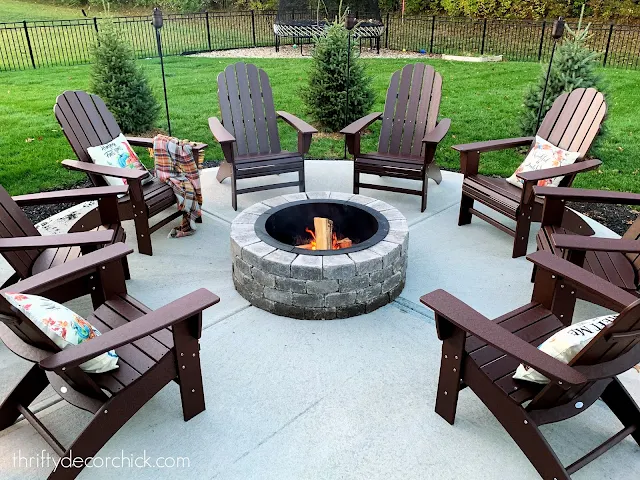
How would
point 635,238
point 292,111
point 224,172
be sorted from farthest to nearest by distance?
point 292,111 → point 224,172 → point 635,238

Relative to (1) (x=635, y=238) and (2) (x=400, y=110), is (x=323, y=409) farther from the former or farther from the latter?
(2) (x=400, y=110)

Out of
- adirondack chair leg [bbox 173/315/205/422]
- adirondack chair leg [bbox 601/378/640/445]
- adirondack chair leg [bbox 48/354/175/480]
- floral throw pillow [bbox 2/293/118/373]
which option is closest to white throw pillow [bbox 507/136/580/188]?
adirondack chair leg [bbox 601/378/640/445]

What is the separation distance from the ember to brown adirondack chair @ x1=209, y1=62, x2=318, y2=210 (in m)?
0.97

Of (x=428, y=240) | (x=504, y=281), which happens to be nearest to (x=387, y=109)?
(x=428, y=240)

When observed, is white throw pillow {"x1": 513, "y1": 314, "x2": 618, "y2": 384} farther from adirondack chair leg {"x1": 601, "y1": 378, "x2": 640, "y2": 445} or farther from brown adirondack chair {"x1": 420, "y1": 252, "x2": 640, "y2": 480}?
adirondack chair leg {"x1": 601, "y1": 378, "x2": 640, "y2": 445}

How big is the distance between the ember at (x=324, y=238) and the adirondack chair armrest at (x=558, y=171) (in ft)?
3.96

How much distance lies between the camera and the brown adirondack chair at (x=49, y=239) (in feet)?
8.16

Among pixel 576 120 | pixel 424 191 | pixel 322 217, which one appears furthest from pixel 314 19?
pixel 322 217

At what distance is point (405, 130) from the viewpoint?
4602 mm

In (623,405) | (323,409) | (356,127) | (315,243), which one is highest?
(356,127)

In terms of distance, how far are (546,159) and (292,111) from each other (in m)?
4.11

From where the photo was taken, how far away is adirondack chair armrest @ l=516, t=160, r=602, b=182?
3.33 meters

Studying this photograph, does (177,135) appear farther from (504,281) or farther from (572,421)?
(572,421)

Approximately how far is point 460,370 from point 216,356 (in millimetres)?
1222
